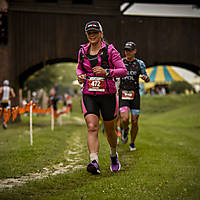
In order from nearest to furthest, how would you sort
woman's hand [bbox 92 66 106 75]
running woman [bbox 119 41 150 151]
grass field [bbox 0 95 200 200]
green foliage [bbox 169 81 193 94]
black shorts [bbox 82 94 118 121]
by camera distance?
grass field [bbox 0 95 200 200] < woman's hand [bbox 92 66 106 75] < black shorts [bbox 82 94 118 121] < running woman [bbox 119 41 150 151] < green foliage [bbox 169 81 193 94]

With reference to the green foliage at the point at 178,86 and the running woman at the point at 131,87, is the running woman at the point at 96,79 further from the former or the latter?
the green foliage at the point at 178,86

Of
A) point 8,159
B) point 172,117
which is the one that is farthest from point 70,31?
point 8,159

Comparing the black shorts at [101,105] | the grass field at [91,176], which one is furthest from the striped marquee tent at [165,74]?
the black shorts at [101,105]

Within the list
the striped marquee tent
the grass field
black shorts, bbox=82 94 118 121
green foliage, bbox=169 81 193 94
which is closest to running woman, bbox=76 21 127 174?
black shorts, bbox=82 94 118 121

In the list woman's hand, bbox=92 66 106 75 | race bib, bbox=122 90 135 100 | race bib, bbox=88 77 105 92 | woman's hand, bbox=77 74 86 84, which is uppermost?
woman's hand, bbox=92 66 106 75

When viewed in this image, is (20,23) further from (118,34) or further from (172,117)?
(172,117)

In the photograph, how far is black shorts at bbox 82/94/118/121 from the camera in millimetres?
6089

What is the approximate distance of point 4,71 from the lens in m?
22.1

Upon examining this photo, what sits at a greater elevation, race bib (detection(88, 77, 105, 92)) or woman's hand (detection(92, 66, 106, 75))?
woman's hand (detection(92, 66, 106, 75))

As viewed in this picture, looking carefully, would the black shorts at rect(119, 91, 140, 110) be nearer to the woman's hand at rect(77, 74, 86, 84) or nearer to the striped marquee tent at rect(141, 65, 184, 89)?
the woman's hand at rect(77, 74, 86, 84)

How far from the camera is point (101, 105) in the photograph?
621 centimetres

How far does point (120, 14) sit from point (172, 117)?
34.9ft

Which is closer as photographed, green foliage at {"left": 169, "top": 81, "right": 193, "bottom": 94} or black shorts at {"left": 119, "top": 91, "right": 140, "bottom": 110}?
black shorts at {"left": 119, "top": 91, "right": 140, "bottom": 110}

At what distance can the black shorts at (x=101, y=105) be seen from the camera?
6089 mm
